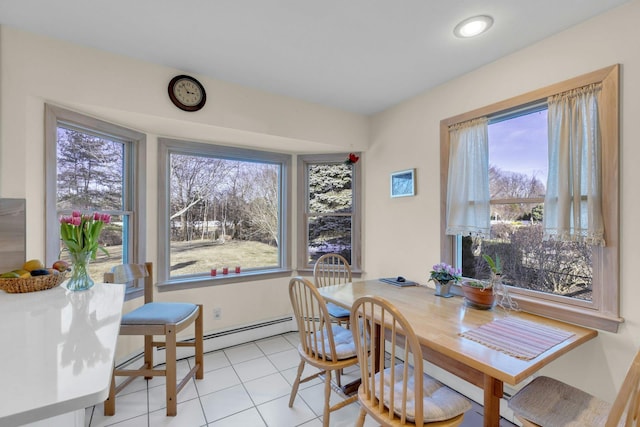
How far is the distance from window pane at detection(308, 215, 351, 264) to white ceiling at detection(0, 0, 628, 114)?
1.50 meters

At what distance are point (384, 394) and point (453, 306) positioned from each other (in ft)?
2.77

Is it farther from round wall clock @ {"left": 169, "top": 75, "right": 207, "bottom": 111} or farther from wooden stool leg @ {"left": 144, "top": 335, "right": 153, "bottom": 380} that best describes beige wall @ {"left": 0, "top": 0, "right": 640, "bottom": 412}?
wooden stool leg @ {"left": 144, "top": 335, "right": 153, "bottom": 380}

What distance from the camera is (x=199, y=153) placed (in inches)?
110

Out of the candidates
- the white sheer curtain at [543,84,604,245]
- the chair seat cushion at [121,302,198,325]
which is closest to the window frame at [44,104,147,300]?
the chair seat cushion at [121,302,198,325]

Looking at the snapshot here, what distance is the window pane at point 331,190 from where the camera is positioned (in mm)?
3250

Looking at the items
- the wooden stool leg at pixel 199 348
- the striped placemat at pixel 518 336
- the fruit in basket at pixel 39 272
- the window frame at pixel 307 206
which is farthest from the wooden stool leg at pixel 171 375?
the striped placemat at pixel 518 336

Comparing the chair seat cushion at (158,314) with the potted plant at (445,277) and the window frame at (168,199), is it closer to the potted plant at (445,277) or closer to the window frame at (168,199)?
the window frame at (168,199)

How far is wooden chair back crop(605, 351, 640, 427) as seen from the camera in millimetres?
902

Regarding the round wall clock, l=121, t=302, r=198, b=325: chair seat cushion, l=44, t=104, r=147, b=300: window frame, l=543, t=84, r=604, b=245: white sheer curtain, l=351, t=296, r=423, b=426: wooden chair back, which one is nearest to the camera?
l=351, t=296, r=423, b=426: wooden chair back

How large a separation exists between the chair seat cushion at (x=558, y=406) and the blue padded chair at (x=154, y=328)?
194 centimetres

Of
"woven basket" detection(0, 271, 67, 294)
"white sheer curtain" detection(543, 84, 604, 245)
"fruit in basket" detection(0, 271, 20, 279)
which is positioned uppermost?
"white sheer curtain" detection(543, 84, 604, 245)

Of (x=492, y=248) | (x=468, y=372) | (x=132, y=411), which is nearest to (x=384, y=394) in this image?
(x=468, y=372)

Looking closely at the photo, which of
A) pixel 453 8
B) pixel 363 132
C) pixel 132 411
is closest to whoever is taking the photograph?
pixel 453 8

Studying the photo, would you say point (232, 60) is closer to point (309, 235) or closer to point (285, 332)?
point (309, 235)
